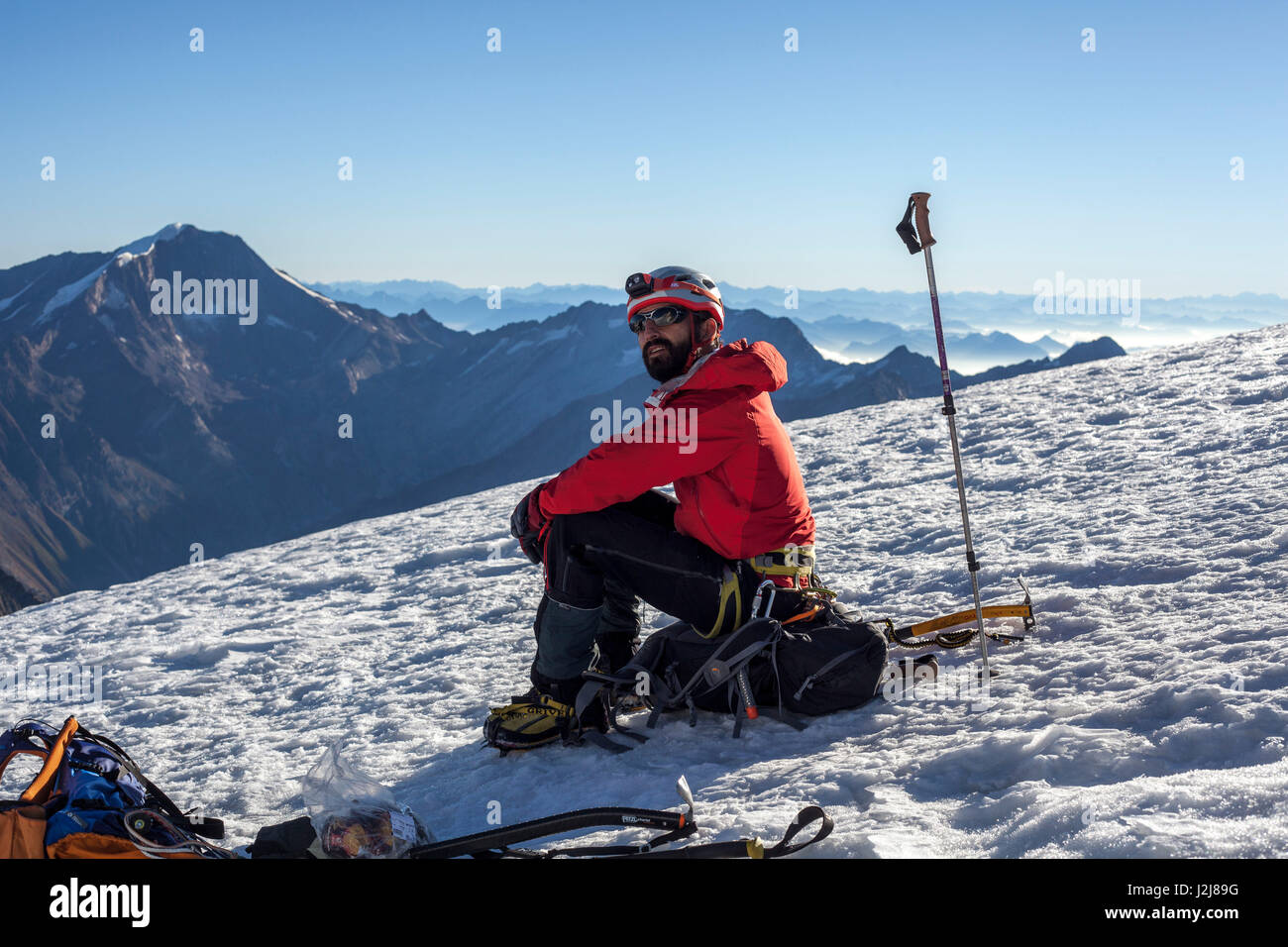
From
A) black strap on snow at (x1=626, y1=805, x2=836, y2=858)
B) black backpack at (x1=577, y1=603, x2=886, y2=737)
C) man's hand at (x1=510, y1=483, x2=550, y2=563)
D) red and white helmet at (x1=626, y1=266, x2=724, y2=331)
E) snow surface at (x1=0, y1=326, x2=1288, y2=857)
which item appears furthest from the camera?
red and white helmet at (x1=626, y1=266, x2=724, y2=331)

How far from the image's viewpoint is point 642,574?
16.9 ft

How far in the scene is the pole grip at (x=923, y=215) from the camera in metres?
5.31

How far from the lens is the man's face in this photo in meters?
5.57

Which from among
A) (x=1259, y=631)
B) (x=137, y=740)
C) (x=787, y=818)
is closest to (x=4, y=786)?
(x=137, y=740)

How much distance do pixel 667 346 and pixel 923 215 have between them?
→ 1707 millimetres

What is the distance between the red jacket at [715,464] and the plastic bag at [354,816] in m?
1.75

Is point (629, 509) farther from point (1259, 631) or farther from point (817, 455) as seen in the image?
point (817, 455)

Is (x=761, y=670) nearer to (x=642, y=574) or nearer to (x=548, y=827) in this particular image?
(x=642, y=574)
